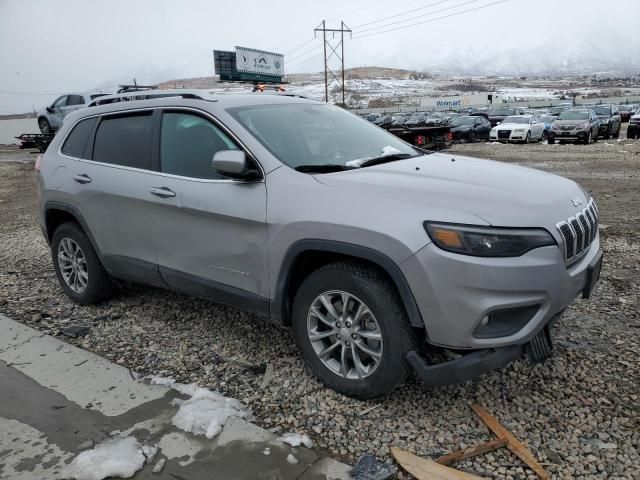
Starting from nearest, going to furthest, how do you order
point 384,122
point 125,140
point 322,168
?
point 322,168
point 125,140
point 384,122

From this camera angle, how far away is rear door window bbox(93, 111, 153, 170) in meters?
4.04

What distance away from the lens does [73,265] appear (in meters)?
4.83

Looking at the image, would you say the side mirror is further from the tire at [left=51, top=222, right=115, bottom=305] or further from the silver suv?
the tire at [left=51, top=222, right=115, bottom=305]

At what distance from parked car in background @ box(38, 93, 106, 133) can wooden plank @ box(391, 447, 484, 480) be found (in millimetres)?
23380

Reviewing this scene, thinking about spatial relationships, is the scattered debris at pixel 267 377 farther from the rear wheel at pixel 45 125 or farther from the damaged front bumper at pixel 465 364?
the rear wheel at pixel 45 125

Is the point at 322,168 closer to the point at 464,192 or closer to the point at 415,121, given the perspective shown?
the point at 464,192

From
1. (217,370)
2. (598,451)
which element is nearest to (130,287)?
(217,370)

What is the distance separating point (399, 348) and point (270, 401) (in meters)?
Answer: 0.92

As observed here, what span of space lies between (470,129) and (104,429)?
87.2ft

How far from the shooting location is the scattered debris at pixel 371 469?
255cm

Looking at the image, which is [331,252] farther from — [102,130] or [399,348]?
[102,130]

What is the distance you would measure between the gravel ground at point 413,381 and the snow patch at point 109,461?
0.68 metres

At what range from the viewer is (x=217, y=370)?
3.64 meters

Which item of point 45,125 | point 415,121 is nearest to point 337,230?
point 45,125
